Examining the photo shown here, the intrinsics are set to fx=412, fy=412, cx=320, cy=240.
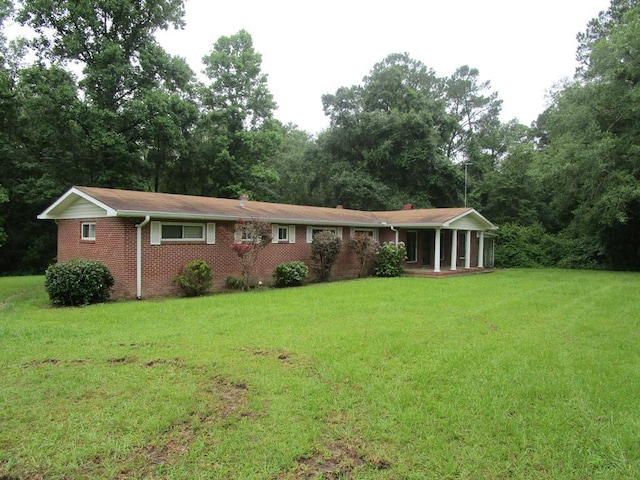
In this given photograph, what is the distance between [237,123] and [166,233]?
18362 mm

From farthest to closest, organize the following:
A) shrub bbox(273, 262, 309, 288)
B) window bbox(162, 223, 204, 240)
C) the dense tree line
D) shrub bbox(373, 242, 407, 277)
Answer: the dense tree line < shrub bbox(373, 242, 407, 277) < shrub bbox(273, 262, 309, 288) < window bbox(162, 223, 204, 240)

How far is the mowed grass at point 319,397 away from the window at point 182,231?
13.2ft

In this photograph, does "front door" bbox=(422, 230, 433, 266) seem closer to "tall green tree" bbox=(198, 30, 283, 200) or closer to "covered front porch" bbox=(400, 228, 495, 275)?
"covered front porch" bbox=(400, 228, 495, 275)

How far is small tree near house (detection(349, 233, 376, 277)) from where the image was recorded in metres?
17.0

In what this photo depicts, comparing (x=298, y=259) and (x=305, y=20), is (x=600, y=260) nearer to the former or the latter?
(x=298, y=259)

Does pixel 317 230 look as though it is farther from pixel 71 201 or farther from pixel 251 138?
pixel 251 138

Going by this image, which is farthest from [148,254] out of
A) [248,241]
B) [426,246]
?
[426,246]

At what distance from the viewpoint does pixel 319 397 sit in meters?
4.27

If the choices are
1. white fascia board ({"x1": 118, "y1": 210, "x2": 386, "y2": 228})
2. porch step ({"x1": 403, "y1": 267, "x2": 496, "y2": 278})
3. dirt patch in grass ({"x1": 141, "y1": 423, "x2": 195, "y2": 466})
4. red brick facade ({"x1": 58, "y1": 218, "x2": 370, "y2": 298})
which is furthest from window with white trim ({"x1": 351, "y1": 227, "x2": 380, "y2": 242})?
dirt patch in grass ({"x1": 141, "y1": 423, "x2": 195, "y2": 466})

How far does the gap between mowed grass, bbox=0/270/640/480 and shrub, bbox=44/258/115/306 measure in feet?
6.38

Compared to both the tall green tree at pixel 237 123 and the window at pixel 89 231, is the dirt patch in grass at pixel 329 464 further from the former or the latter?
the tall green tree at pixel 237 123

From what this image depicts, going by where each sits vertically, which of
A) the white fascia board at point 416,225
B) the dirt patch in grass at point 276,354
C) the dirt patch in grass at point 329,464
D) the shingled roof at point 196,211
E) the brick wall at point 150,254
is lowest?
the dirt patch in grass at point 329,464

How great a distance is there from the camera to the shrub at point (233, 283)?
13262 millimetres

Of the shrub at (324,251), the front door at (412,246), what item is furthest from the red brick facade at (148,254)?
the front door at (412,246)
